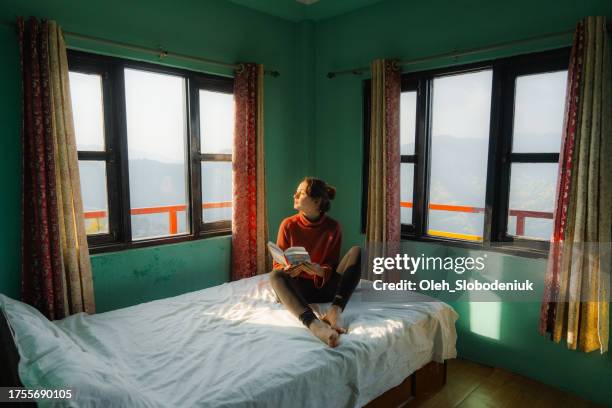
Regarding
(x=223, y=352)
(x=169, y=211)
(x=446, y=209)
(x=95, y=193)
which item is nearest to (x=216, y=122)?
(x=95, y=193)

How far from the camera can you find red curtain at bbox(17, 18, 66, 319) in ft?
7.06

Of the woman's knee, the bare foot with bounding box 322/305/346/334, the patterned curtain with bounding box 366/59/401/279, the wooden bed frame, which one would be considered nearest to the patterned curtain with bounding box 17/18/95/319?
the wooden bed frame

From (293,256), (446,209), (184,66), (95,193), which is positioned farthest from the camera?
(446,209)

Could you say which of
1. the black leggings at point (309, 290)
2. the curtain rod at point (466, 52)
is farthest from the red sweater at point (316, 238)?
the curtain rod at point (466, 52)

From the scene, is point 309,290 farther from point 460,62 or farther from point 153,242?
point 460,62

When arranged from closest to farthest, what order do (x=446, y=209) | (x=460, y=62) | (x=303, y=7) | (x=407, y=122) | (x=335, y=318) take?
(x=335, y=318), (x=460, y=62), (x=407, y=122), (x=303, y=7), (x=446, y=209)

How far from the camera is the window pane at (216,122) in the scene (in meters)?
3.12

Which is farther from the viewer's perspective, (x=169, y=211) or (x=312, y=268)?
(x=169, y=211)

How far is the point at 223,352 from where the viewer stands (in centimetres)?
173

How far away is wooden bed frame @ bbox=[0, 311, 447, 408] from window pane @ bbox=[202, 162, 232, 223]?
1.69 meters

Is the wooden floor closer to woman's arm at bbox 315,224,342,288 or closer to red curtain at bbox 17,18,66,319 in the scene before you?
woman's arm at bbox 315,224,342,288

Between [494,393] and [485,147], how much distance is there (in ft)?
5.20

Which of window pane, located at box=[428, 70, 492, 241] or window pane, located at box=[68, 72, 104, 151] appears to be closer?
window pane, located at box=[68, 72, 104, 151]

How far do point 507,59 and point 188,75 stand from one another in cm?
221
